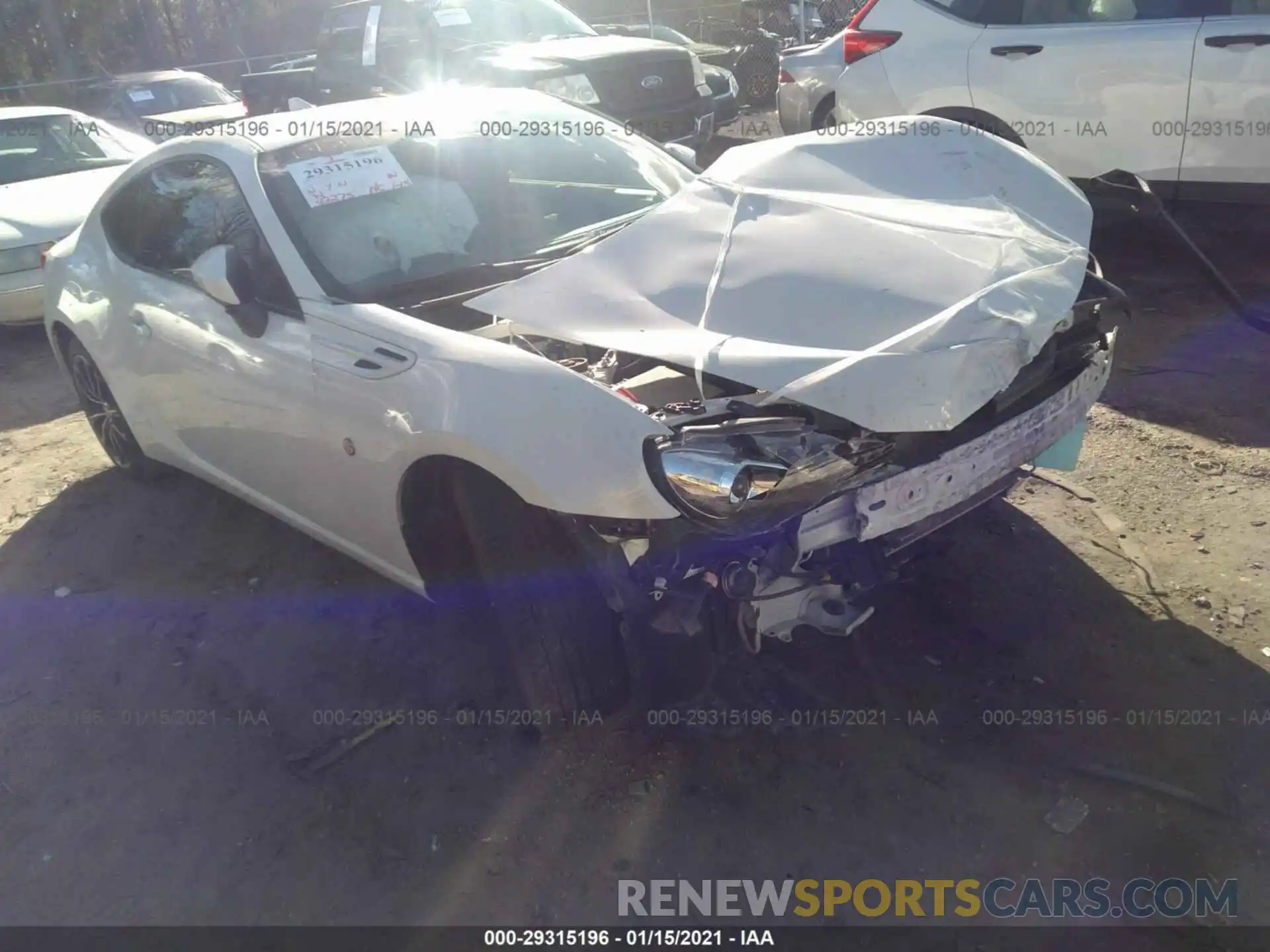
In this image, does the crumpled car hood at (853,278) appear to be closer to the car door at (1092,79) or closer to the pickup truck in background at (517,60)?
the car door at (1092,79)

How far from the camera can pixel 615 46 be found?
900cm

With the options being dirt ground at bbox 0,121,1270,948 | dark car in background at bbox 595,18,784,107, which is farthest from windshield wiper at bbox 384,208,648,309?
dark car in background at bbox 595,18,784,107

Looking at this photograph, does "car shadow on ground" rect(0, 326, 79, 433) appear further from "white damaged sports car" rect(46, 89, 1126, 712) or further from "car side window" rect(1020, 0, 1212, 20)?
"car side window" rect(1020, 0, 1212, 20)

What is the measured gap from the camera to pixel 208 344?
3602 mm

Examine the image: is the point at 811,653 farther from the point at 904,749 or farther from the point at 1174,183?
the point at 1174,183

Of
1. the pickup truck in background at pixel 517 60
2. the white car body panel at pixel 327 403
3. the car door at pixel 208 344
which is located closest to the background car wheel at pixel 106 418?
the white car body panel at pixel 327 403

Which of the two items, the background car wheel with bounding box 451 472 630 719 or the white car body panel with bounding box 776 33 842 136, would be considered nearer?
the background car wheel with bounding box 451 472 630 719

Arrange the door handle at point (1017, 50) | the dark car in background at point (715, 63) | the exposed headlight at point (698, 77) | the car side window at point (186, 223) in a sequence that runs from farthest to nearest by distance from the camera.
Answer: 1. the dark car in background at point (715, 63)
2. the exposed headlight at point (698, 77)
3. the door handle at point (1017, 50)
4. the car side window at point (186, 223)

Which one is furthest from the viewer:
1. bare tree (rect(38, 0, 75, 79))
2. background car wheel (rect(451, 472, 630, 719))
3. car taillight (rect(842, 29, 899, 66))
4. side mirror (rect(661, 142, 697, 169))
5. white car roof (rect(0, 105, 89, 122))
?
bare tree (rect(38, 0, 75, 79))

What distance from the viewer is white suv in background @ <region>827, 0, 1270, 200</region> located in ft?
17.7

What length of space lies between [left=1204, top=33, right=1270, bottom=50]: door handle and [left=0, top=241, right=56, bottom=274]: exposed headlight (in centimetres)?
703

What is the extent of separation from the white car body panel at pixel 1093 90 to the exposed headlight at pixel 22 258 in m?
6.06

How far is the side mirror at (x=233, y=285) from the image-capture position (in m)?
3.23

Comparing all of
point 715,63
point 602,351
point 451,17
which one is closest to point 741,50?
point 715,63
